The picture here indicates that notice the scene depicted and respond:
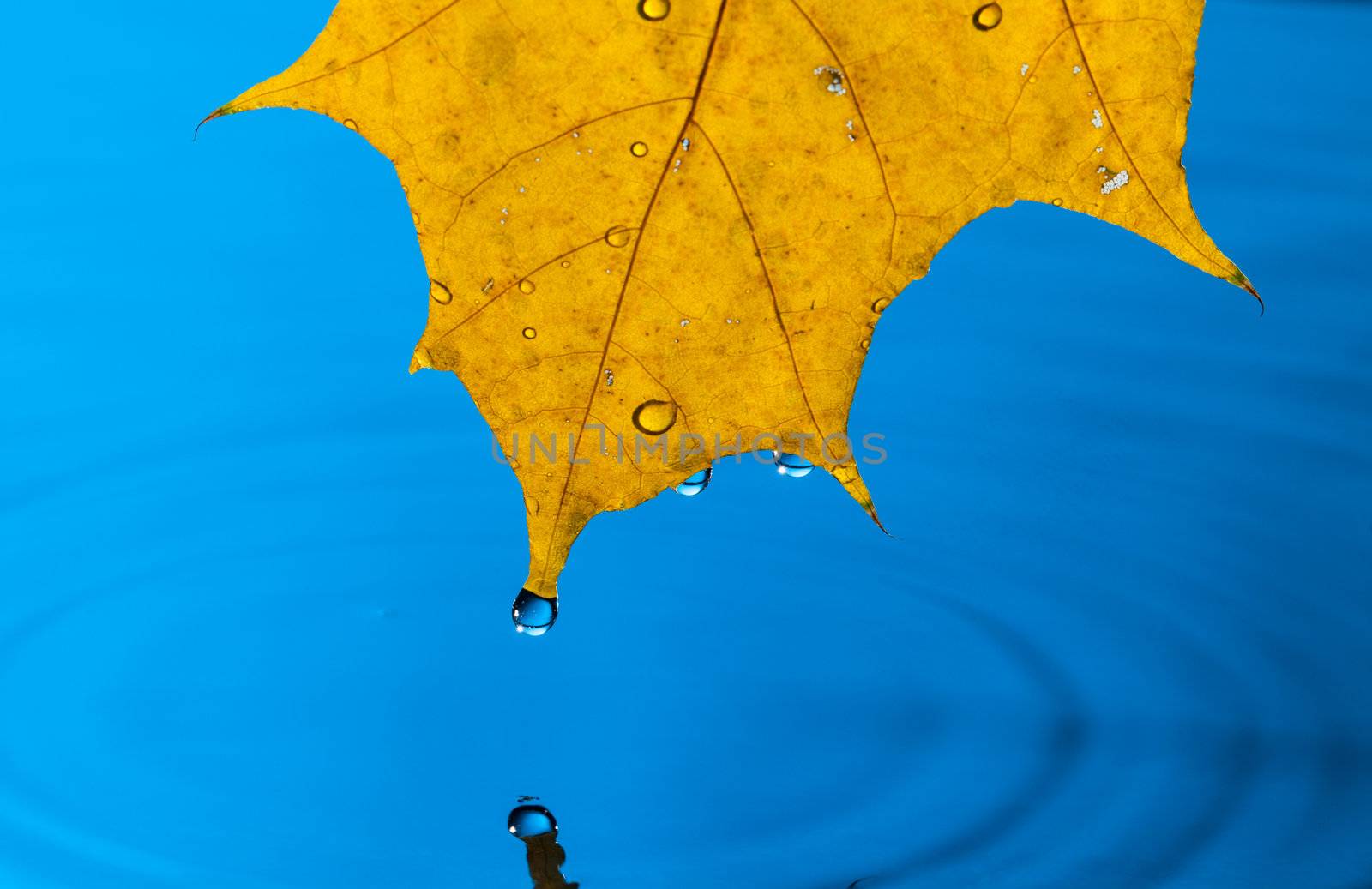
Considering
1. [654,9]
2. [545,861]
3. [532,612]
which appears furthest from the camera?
[545,861]

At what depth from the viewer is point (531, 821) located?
84cm

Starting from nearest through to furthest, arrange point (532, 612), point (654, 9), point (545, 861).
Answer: point (654, 9) < point (532, 612) < point (545, 861)

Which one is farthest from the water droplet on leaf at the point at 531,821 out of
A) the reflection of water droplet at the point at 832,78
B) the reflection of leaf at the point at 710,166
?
the reflection of water droplet at the point at 832,78

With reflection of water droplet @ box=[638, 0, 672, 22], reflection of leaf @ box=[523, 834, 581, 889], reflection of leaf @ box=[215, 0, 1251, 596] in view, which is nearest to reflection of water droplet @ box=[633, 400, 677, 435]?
reflection of leaf @ box=[215, 0, 1251, 596]

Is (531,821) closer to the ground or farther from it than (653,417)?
farther from it

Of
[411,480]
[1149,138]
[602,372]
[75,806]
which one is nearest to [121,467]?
[411,480]

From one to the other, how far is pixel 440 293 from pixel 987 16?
6.3 inches

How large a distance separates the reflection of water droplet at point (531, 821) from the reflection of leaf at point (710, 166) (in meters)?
0.51

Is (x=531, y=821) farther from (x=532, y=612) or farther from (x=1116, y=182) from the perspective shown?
(x=1116, y=182)

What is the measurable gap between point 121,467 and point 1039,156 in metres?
1.12

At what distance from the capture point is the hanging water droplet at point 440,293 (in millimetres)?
352

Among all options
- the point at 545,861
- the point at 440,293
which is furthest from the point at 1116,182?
the point at 545,861

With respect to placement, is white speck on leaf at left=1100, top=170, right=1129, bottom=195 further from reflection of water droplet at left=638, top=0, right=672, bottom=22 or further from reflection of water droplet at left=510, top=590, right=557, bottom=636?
reflection of water droplet at left=510, top=590, right=557, bottom=636

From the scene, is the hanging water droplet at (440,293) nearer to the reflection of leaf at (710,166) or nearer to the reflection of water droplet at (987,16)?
the reflection of leaf at (710,166)
